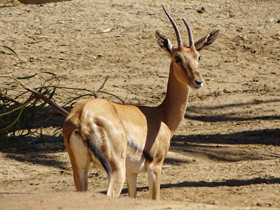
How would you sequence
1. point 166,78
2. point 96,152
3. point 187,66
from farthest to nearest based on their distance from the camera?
1. point 166,78
2. point 187,66
3. point 96,152

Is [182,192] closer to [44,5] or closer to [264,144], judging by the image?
[264,144]

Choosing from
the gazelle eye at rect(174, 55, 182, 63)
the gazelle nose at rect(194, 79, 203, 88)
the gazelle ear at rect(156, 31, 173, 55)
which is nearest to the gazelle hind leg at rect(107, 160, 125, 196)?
the gazelle nose at rect(194, 79, 203, 88)

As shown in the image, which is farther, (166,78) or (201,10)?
A: (201,10)

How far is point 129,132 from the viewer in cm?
804

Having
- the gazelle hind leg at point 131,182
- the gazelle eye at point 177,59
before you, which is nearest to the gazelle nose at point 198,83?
the gazelle eye at point 177,59

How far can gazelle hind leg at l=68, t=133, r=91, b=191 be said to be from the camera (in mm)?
7293

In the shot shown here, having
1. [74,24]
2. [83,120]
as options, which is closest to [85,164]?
[83,120]

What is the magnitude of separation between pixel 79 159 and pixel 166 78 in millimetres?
7936

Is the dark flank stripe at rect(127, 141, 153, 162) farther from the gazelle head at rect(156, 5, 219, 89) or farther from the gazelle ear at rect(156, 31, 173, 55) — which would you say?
the gazelle ear at rect(156, 31, 173, 55)

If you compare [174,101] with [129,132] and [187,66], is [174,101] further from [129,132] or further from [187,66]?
[129,132]

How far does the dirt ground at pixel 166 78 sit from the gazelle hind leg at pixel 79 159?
1636 millimetres

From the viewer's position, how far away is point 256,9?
18234mm

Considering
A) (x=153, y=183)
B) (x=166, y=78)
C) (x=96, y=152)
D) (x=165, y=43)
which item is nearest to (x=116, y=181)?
(x=96, y=152)

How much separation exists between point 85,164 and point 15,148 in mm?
4353
